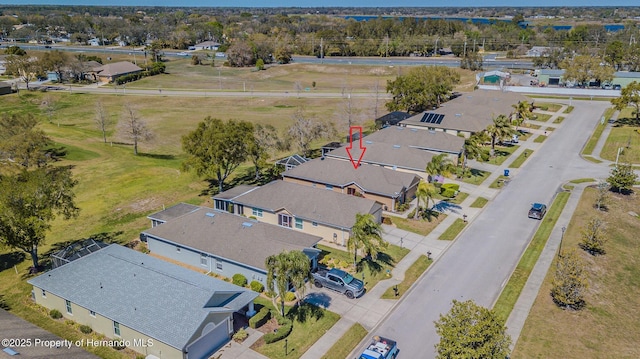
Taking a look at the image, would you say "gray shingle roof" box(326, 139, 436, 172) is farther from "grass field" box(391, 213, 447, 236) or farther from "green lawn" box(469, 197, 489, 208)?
"grass field" box(391, 213, 447, 236)

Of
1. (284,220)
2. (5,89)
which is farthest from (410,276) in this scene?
(5,89)

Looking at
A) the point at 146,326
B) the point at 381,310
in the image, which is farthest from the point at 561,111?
the point at 146,326

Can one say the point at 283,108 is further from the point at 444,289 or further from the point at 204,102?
the point at 444,289

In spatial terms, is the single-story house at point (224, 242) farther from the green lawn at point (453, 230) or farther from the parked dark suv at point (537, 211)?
the parked dark suv at point (537, 211)

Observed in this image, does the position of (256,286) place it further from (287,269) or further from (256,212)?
(256,212)

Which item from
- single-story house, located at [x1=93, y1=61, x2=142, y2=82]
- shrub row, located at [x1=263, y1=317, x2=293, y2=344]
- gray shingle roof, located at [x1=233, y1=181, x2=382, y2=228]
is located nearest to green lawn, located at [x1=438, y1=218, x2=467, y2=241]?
gray shingle roof, located at [x1=233, y1=181, x2=382, y2=228]

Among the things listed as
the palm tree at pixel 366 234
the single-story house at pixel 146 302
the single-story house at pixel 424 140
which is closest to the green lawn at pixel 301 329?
the single-story house at pixel 146 302
